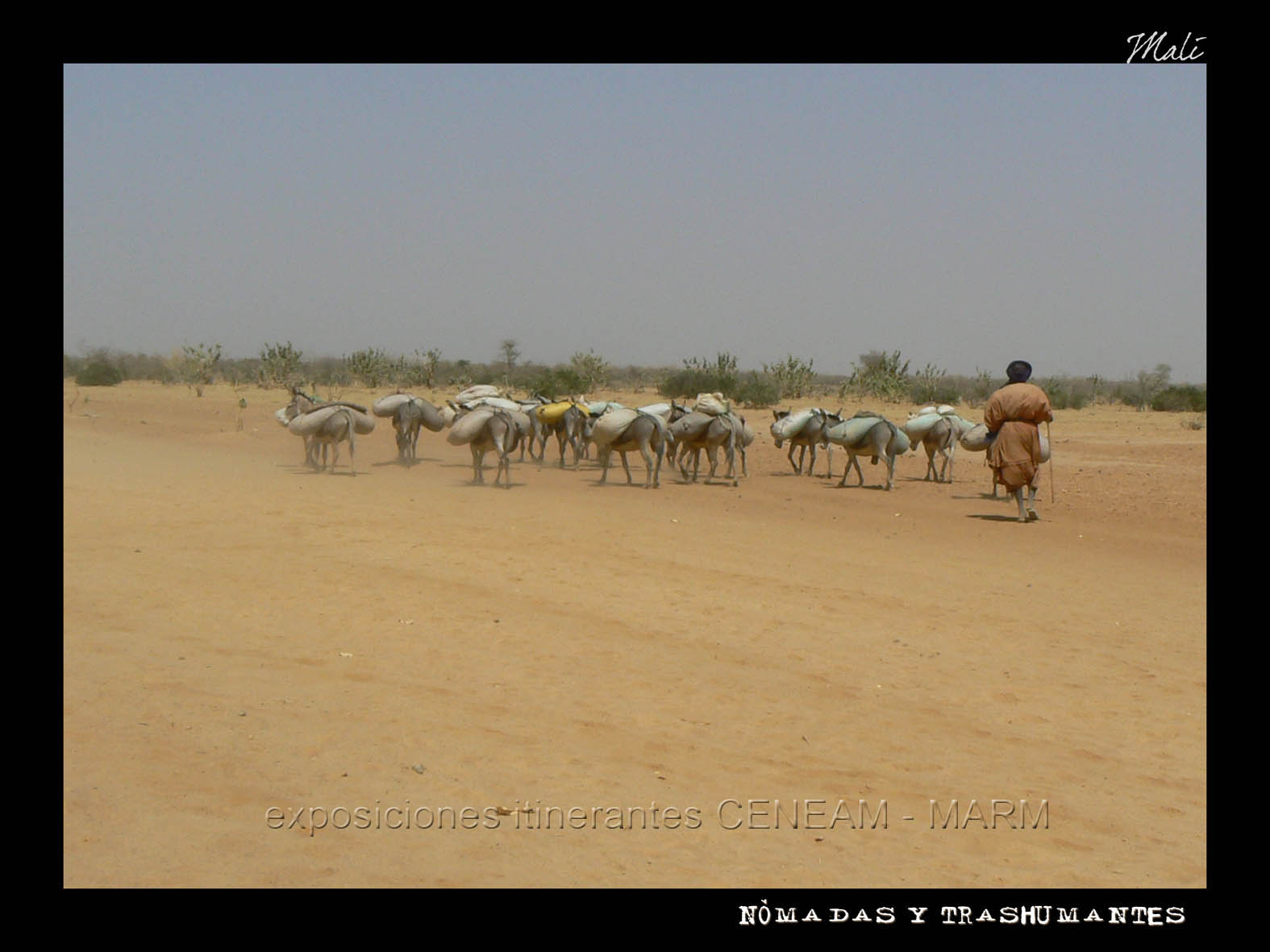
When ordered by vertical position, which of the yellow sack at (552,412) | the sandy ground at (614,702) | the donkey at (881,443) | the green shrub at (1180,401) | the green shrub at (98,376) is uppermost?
the green shrub at (98,376)

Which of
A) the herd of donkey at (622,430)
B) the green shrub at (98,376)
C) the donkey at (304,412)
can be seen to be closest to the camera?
the herd of donkey at (622,430)

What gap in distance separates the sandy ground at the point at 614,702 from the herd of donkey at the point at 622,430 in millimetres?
4939

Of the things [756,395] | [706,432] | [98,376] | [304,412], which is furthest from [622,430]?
[98,376]

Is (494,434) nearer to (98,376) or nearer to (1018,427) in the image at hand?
(1018,427)

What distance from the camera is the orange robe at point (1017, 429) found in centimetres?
1627

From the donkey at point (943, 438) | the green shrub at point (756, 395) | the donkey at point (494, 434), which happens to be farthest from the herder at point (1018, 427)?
the green shrub at point (756, 395)

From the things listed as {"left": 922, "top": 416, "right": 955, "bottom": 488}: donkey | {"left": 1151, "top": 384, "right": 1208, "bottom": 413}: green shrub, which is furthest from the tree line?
{"left": 922, "top": 416, "right": 955, "bottom": 488}: donkey

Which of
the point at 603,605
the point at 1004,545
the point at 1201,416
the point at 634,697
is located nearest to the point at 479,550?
→ the point at 603,605

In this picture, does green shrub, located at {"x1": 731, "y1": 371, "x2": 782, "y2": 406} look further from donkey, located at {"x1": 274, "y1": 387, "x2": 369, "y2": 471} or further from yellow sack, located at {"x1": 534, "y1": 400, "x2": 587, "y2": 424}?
donkey, located at {"x1": 274, "y1": 387, "x2": 369, "y2": 471}

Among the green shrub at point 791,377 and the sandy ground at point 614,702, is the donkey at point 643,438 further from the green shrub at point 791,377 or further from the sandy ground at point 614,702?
the green shrub at point 791,377

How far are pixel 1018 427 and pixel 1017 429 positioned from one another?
3cm

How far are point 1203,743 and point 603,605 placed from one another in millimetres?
4720

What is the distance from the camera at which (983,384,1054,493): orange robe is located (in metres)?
16.3

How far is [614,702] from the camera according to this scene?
6.94 metres
